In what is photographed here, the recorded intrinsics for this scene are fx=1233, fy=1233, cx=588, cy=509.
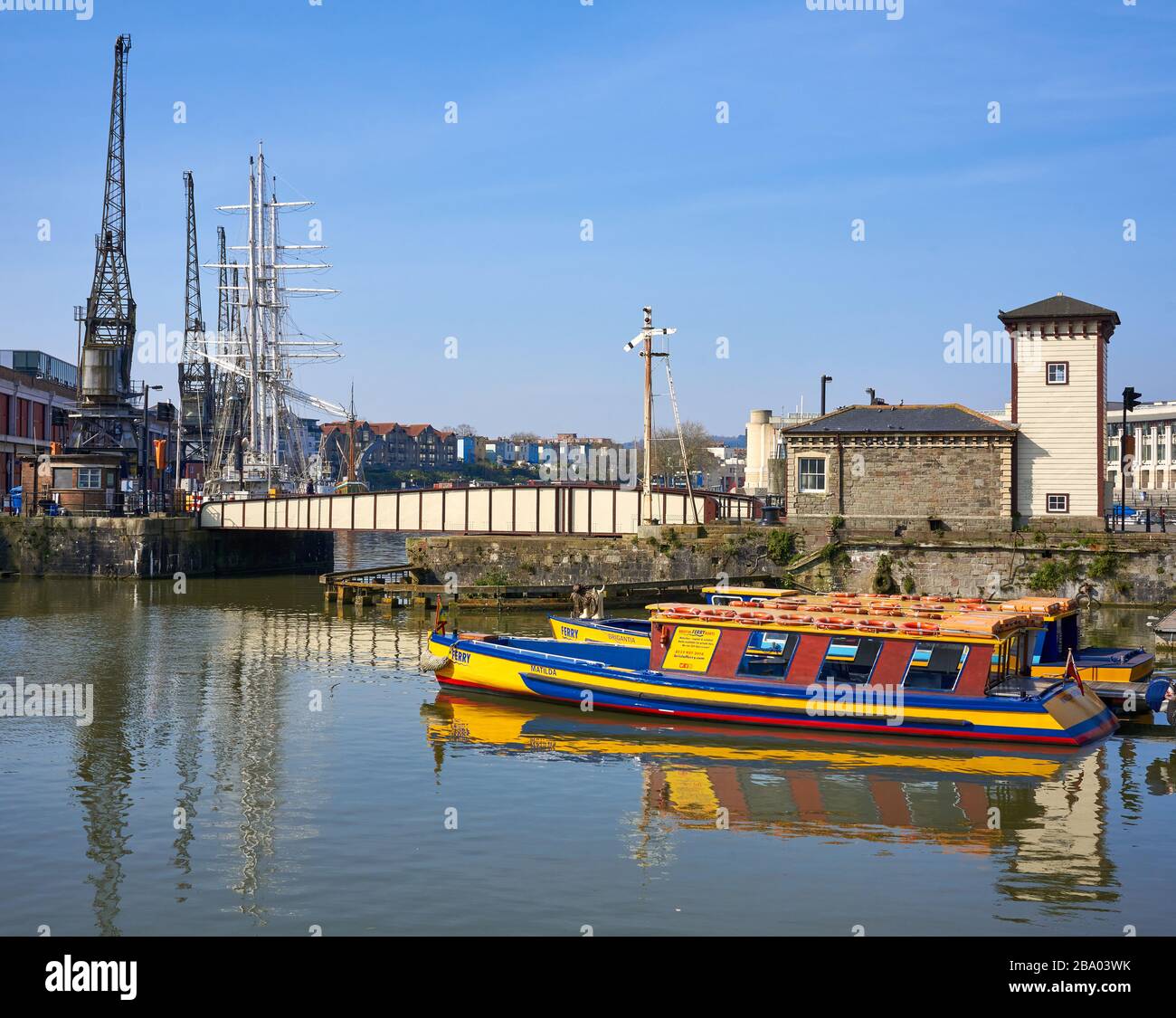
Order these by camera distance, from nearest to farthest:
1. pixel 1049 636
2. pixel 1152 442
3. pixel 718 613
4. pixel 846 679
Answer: pixel 846 679
pixel 718 613
pixel 1049 636
pixel 1152 442

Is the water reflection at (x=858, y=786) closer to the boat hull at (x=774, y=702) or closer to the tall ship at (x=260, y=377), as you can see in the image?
the boat hull at (x=774, y=702)

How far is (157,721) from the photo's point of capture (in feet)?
85.9

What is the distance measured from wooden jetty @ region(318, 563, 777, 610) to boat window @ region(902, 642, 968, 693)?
918 inches

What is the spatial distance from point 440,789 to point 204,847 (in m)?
4.42

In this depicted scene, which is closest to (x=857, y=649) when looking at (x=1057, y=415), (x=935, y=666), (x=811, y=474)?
(x=935, y=666)

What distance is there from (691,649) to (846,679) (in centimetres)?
338

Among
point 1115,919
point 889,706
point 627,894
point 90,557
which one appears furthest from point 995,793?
point 90,557

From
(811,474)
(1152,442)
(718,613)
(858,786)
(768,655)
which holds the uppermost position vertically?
(1152,442)

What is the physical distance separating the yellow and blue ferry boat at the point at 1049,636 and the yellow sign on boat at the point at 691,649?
5.89ft

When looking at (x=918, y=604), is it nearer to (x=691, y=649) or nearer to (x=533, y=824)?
(x=691, y=649)

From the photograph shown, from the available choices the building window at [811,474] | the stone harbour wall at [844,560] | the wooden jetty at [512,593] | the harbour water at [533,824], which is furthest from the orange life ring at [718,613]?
the building window at [811,474]

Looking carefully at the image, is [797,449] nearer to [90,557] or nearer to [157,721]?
[157,721]

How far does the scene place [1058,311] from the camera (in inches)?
1853

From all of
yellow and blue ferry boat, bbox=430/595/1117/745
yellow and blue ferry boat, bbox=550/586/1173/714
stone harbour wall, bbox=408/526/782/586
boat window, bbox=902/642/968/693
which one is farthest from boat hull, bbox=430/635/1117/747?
stone harbour wall, bbox=408/526/782/586
